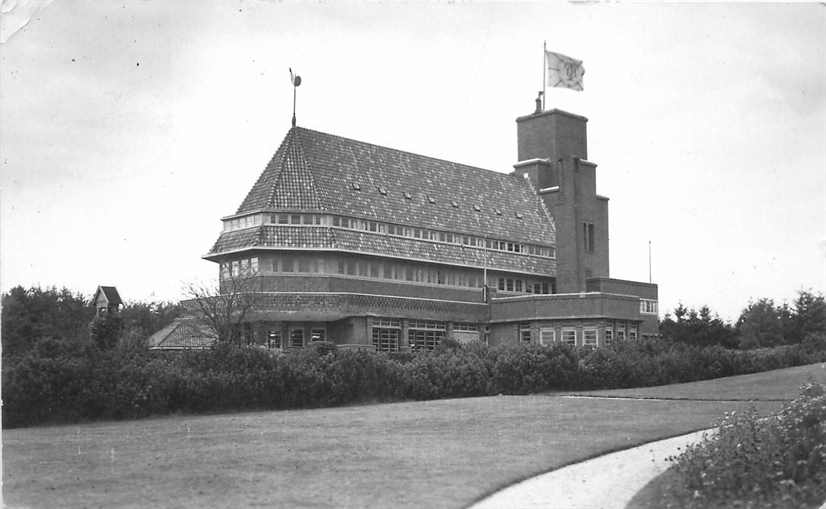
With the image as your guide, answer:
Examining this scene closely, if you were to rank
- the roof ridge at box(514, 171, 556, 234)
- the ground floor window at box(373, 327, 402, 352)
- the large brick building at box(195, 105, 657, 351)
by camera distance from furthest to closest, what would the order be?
1. the roof ridge at box(514, 171, 556, 234)
2. the ground floor window at box(373, 327, 402, 352)
3. the large brick building at box(195, 105, 657, 351)

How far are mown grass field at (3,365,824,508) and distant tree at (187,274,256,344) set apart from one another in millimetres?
17095

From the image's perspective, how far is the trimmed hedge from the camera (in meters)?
25.1

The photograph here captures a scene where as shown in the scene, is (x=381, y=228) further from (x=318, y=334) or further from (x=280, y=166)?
(x=318, y=334)

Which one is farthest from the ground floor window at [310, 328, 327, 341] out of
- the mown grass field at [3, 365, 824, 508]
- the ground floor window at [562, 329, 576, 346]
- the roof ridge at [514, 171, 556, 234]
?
the roof ridge at [514, 171, 556, 234]

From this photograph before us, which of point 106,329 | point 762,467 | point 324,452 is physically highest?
point 106,329

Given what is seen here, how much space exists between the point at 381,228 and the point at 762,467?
137 ft

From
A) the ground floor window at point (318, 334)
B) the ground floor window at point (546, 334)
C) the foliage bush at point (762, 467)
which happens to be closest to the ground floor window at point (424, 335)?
the ground floor window at point (318, 334)

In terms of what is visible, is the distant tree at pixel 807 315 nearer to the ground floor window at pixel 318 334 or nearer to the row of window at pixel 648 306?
the row of window at pixel 648 306

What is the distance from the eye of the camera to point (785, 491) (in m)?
12.0

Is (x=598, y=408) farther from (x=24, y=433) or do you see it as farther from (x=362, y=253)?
(x=362, y=253)

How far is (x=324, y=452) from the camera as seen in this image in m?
16.7

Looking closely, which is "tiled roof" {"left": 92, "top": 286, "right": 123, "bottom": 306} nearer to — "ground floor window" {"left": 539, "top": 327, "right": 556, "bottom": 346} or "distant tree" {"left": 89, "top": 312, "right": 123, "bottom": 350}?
"distant tree" {"left": 89, "top": 312, "right": 123, "bottom": 350}

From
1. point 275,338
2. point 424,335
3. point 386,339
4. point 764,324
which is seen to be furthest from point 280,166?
point 764,324

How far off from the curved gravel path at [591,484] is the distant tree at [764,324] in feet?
189
